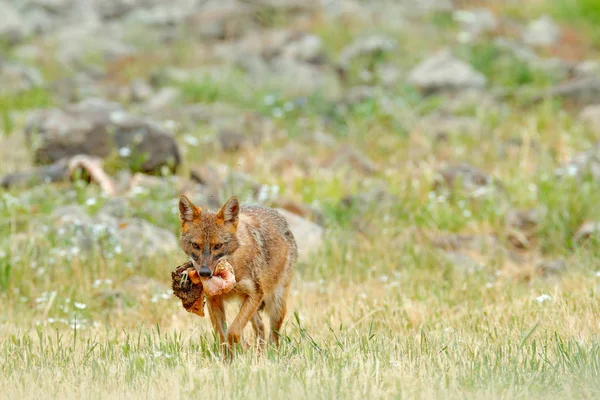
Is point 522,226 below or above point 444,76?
below

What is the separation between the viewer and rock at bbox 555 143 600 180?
13062 mm

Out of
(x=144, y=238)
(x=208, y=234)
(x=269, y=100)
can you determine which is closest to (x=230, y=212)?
(x=208, y=234)

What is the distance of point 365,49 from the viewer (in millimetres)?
20766

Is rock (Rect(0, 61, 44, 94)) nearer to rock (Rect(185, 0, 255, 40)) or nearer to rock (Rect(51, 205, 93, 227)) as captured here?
rock (Rect(185, 0, 255, 40))

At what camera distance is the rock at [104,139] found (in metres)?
14.3

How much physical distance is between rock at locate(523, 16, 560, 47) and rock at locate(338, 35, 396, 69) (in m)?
3.13

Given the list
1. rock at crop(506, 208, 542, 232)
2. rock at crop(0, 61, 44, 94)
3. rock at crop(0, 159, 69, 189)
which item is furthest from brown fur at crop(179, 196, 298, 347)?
rock at crop(0, 61, 44, 94)

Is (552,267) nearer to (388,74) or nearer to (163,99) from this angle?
(388,74)

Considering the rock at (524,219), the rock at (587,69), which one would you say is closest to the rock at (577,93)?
the rock at (587,69)

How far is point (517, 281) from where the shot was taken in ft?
34.3

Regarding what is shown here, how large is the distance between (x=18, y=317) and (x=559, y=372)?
511 cm

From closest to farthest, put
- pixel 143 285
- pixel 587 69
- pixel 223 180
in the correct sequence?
pixel 143 285 < pixel 223 180 < pixel 587 69

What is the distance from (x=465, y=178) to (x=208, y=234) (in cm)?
703

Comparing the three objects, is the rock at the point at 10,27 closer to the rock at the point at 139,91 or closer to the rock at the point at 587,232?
the rock at the point at 139,91
